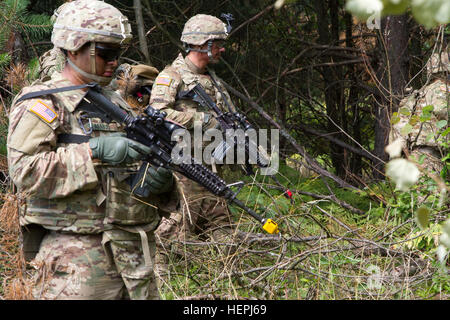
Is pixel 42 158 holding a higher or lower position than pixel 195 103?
lower

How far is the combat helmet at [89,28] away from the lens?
2936mm

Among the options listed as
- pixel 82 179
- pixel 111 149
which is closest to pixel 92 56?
pixel 111 149

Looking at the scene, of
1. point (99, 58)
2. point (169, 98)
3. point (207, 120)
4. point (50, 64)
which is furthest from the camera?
point (207, 120)

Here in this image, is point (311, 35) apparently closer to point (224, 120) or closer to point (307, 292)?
point (224, 120)

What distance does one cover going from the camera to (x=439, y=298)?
3.53 meters

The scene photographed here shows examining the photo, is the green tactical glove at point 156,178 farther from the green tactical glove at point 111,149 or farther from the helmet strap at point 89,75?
the helmet strap at point 89,75

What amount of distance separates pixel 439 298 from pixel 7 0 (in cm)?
366

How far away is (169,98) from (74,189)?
2703 mm

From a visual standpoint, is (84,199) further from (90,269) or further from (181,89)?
(181,89)

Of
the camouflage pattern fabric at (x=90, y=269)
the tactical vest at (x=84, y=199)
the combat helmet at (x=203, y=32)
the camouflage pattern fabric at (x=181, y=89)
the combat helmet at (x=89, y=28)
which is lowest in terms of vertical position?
the camouflage pattern fabric at (x=90, y=269)

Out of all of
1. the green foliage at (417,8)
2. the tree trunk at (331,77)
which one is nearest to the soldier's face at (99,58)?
the green foliage at (417,8)

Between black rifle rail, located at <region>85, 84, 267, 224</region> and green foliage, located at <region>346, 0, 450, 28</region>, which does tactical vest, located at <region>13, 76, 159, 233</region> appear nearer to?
black rifle rail, located at <region>85, 84, 267, 224</region>

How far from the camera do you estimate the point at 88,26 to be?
2.94 metres
